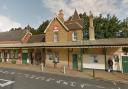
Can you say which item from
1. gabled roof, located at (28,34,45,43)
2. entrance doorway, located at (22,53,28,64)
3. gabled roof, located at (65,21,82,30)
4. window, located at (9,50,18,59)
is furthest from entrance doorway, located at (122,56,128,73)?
window, located at (9,50,18,59)

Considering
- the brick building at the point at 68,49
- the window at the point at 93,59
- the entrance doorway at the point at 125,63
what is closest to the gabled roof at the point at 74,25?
the brick building at the point at 68,49

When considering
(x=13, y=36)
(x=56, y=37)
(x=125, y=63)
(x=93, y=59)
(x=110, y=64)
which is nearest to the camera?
(x=125, y=63)

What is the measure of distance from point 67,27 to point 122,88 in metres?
19.0

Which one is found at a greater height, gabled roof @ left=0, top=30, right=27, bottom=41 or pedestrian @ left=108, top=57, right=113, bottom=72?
gabled roof @ left=0, top=30, right=27, bottom=41

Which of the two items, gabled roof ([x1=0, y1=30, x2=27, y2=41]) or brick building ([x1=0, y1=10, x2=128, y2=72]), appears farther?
gabled roof ([x1=0, y1=30, x2=27, y2=41])

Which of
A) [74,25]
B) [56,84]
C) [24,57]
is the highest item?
[74,25]

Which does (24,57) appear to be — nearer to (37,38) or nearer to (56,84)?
(37,38)

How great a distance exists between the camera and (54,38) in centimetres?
3384

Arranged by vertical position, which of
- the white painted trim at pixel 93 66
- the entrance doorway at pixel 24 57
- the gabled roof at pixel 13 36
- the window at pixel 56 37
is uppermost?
the gabled roof at pixel 13 36

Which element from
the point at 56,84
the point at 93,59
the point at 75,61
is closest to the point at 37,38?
the point at 75,61

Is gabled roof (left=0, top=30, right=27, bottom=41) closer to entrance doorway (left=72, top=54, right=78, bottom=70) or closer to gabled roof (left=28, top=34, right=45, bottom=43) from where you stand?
gabled roof (left=28, top=34, right=45, bottom=43)

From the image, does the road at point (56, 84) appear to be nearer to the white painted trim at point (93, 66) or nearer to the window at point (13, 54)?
the white painted trim at point (93, 66)

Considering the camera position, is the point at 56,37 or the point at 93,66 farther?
the point at 56,37

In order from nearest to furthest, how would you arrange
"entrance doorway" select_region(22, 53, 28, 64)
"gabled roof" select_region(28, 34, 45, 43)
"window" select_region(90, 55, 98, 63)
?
"window" select_region(90, 55, 98, 63), "entrance doorway" select_region(22, 53, 28, 64), "gabled roof" select_region(28, 34, 45, 43)
